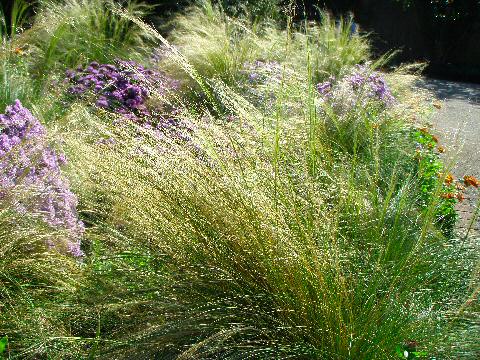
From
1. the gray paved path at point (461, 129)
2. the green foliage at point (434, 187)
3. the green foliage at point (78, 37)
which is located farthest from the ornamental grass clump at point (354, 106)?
the green foliage at point (78, 37)

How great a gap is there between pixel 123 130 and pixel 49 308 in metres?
0.85

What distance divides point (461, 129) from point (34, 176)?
6.77 ft

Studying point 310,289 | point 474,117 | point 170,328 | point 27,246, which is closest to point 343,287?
point 310,289

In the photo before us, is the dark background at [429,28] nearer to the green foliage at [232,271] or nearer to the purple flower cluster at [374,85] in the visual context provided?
the purple flower cluster at [374,85]

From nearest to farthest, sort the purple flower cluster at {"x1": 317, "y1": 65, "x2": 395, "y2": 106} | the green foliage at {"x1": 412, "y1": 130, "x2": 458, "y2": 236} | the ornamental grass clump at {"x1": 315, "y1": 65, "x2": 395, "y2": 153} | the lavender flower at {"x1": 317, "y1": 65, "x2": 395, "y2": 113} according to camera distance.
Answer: the green foliage at {"x1": 412, "y1": 130, "x2": 458, "y2": 236}
the ornamental grass clump at {"x1": 315, "y1": 65, "x2": 395, "y2": 153}
the lavender flower at {"x1": 317, "y1": 65, "x2": 395, "y2": 113}
the purple flower cluster at {"x1": 317, "y1": 65, "x2": 395, "y2": 106}

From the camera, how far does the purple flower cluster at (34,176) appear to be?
3.01m

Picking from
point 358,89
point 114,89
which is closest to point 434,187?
point 358,89

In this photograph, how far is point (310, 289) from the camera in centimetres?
238

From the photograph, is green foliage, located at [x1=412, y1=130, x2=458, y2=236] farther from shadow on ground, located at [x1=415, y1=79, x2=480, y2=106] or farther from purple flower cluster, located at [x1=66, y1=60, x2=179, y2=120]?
shadow on ground, located at [x1=415, y1=79, x2=480, y2=106]

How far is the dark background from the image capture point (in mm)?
17047

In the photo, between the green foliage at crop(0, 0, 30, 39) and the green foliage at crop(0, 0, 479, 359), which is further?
the green foliage at crop(0, 0, 30, 39)

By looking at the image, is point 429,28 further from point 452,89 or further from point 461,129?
point 461,129

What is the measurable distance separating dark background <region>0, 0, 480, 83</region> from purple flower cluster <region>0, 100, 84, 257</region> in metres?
13.8

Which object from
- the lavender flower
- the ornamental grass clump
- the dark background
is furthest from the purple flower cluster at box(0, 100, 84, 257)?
the dark background
